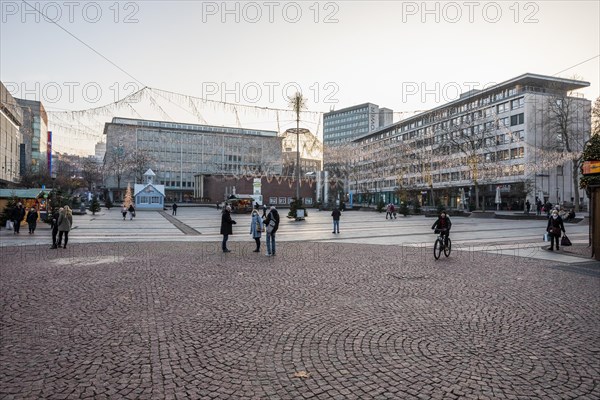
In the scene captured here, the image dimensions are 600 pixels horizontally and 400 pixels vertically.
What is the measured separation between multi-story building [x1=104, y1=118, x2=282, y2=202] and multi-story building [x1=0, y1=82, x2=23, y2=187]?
2519 centimetres

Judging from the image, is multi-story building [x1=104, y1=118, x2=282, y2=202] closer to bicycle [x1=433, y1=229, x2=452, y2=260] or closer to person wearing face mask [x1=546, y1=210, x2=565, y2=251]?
person wearing face mask [x1=546, y1=210, x2=565, y2=251]

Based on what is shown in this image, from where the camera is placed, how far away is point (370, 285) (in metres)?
8.91

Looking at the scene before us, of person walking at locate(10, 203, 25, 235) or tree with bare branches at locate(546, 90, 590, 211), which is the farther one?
tree with bare branches at locate(546, 90, 590, 211)

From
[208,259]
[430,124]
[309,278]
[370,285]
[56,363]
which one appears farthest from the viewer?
[430,124]

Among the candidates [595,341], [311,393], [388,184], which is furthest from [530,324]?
[388,184]

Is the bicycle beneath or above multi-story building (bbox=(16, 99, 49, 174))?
beneath

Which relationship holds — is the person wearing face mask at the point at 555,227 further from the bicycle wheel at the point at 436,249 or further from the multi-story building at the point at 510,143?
the multi-story building at the point at 510,143

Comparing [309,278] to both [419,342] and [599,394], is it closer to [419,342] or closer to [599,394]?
[419,342]

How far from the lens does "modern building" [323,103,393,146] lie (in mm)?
167625

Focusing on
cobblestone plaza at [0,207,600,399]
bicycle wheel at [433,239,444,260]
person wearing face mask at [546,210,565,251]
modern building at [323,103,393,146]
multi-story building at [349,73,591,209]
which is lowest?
cobblestone plaza at [0,207,600,399]

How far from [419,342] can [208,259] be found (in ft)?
27.8

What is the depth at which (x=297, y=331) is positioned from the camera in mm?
5738

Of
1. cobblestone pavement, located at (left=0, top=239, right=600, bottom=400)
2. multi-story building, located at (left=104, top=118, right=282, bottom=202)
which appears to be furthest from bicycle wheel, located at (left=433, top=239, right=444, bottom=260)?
multi-story building, located at (left=104, top=118, right=282, bottom=202)

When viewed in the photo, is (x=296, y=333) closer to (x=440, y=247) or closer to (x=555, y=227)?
(x=440, y=247)
